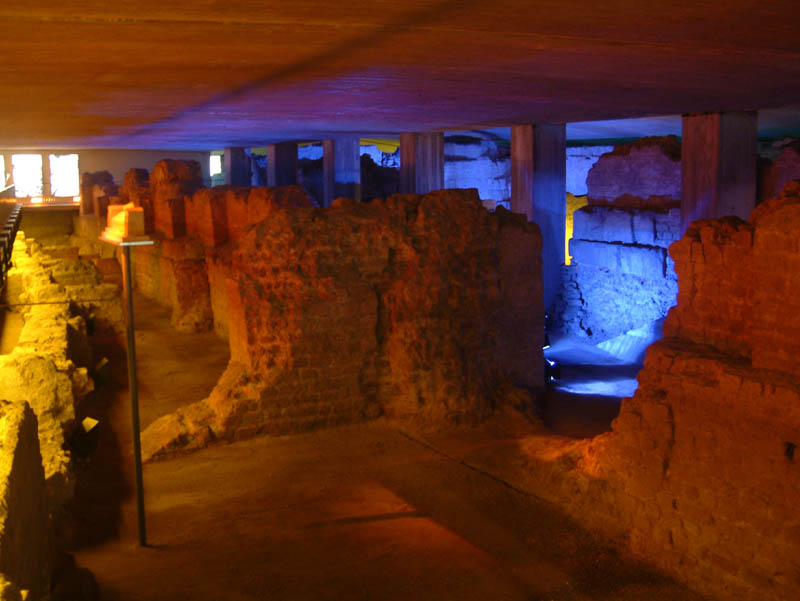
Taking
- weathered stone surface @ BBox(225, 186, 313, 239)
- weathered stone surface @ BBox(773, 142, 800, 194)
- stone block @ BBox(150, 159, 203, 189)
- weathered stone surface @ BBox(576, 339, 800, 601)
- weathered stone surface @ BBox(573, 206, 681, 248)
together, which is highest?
stone block @ BBox(150, 159, 203, 189)

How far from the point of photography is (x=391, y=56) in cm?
461

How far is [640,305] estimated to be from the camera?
11250mm

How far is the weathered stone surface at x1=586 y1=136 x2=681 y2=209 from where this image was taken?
35.1 feet

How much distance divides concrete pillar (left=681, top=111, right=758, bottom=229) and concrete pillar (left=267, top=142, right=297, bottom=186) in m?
10.6

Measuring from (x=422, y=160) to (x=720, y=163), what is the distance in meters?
6.23

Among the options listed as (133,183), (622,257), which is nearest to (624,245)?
(622,257)

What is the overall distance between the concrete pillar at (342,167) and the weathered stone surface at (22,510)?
43.3ft

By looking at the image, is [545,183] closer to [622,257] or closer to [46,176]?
[622,257]

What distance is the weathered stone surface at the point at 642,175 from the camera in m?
10.7

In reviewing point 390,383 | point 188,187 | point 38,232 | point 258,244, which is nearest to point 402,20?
point 258,244

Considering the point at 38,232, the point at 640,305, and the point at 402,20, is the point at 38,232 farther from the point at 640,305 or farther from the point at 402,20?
the point at 402,20

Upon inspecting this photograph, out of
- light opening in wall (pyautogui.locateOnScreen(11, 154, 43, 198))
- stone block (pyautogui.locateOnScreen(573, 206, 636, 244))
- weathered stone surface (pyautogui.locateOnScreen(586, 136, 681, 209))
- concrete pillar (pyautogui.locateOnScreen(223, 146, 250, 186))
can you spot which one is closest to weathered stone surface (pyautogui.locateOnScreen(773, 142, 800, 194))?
weathered stone surface (pyautogui.locateOnScreen(586, 136, 681, 209))

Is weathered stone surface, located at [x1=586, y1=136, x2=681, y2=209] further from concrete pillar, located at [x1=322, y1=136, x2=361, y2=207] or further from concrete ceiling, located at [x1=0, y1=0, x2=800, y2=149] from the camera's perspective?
concrete pillar, located at [x1=322, y1=136, x2=361, y2=207]

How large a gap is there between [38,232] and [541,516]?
19.7 meters
